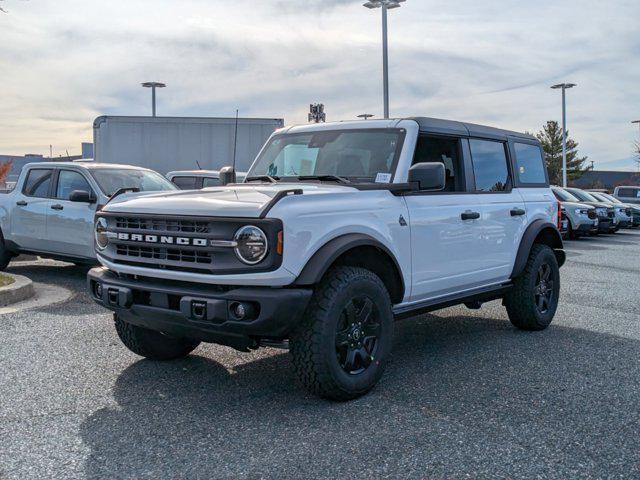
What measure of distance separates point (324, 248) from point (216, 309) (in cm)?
78

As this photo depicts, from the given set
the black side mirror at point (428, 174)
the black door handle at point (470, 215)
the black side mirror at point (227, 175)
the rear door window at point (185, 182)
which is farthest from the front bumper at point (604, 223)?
the black side mirror at point (428, 174)

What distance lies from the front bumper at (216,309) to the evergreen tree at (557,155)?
63.2 m

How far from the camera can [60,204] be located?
958 centimetres

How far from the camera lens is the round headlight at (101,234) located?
4723mm

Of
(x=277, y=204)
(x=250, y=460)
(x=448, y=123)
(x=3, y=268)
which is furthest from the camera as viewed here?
(x=3, y=268)

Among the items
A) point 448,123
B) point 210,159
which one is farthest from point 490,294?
point 210,159

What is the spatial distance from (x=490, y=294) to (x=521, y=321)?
0.74m

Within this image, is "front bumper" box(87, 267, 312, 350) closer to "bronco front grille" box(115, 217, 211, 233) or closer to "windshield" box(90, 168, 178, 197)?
"bronco front grille" box(115, 217, 211, 233)

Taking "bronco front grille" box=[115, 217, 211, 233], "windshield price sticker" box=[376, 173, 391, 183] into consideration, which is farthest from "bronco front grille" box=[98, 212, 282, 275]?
"windshield price sticker" box=[376, 173, 391, 183]

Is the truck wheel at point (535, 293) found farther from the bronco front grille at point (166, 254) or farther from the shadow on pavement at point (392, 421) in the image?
the bronco front grille at point (166, 254)

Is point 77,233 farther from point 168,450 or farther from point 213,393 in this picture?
point 168,450

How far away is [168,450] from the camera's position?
3600mm

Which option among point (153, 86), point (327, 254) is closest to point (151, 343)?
point (327, 254)

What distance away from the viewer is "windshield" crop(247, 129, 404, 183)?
520 cm
